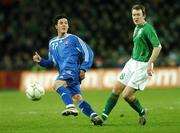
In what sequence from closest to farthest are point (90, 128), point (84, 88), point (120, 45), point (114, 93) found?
1. point (90, 128)
2. point (114, 93)
3. point (84, 88)
4. point (120, 45)

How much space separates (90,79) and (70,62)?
14.9 m

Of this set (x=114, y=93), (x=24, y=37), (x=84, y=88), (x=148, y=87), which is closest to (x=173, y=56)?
(x=148, y=87)

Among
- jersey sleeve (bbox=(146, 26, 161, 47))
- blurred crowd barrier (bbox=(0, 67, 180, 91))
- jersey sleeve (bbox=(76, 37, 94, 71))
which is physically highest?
jersey sleeve (bbox=(146, 26, 161, 47))

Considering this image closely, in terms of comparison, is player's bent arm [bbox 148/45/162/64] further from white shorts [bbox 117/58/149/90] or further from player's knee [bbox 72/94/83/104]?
player's knee [bbox 72/94/83/104]

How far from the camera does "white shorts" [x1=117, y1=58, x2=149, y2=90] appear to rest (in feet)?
36.2

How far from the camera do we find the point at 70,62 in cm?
1082

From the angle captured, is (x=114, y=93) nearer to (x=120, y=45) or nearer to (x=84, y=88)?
(x=84, y=88)

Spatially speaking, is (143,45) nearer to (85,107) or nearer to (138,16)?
(138,16)

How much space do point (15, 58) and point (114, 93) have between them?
15535mm

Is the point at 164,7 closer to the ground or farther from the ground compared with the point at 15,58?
farther from the ground

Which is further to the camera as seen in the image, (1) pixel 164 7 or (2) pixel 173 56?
(1) pixel 164 7

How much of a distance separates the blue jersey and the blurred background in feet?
48.2

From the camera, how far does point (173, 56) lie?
88.1 ft

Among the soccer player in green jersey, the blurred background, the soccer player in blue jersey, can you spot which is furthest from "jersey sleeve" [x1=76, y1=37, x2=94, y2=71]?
the blurred background
